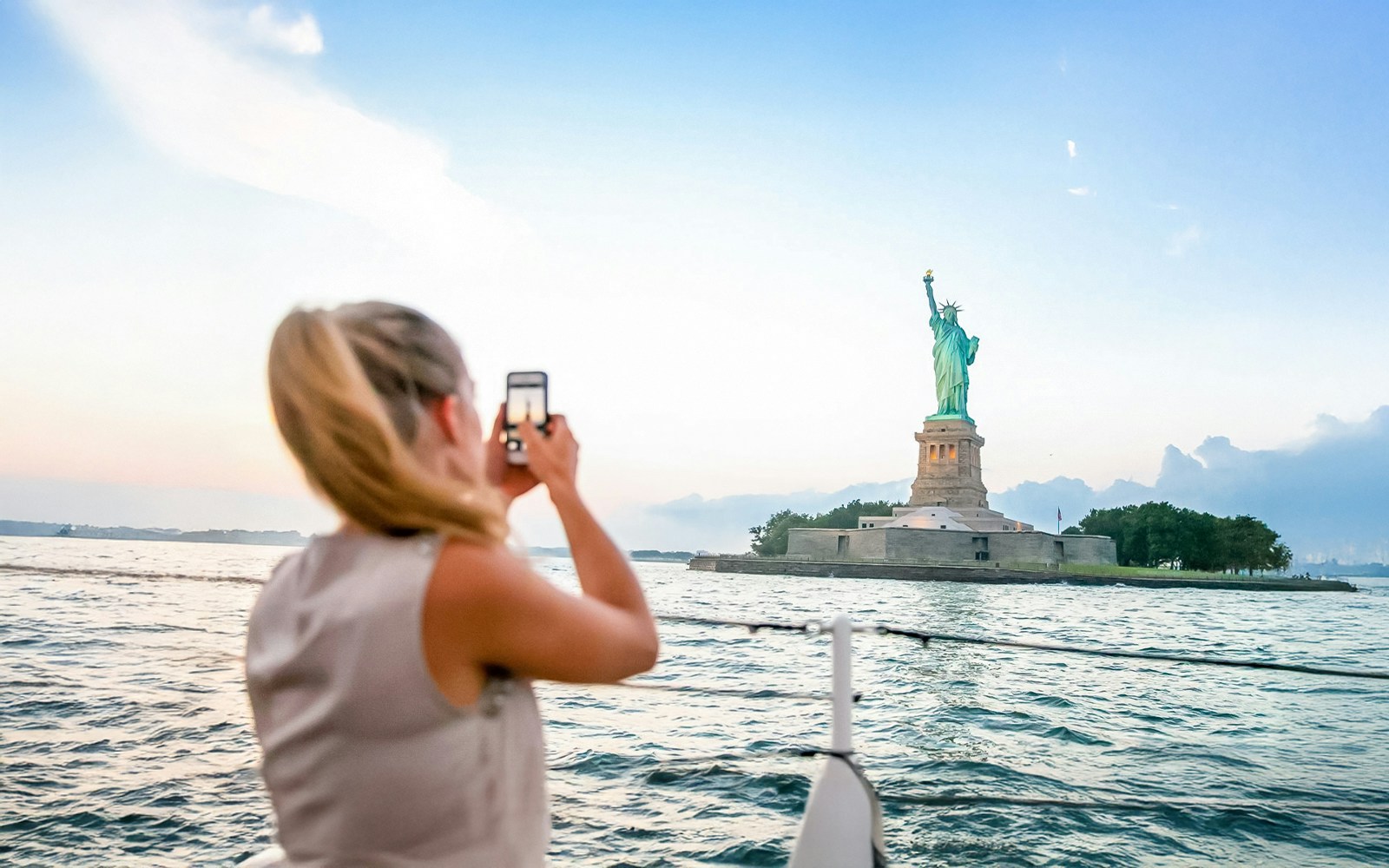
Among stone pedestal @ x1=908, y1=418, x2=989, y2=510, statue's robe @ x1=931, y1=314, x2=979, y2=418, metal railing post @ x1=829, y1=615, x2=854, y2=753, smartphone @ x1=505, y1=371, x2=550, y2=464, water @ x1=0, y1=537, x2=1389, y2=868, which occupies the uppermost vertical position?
statue's robe @ x1=931, y1=314, x2=979, y2=418

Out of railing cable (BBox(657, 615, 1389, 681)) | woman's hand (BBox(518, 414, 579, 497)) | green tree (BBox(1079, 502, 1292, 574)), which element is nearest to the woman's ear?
woman's hand (BBox(518, 414, 579, 497))

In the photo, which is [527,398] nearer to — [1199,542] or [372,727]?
[372,727]

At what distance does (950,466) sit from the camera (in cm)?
5281

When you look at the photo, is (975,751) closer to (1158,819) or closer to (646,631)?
(1158,819)

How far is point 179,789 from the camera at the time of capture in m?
4.56

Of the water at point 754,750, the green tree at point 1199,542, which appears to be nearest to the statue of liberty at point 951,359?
the green tree at point 1199,542

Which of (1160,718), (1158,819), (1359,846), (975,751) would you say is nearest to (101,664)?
(975,751)

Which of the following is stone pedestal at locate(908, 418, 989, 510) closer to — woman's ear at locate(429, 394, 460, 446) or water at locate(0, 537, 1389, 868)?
water at locate(0, 537, 1389, 868)

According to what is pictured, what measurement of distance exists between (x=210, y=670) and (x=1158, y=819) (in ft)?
25.6

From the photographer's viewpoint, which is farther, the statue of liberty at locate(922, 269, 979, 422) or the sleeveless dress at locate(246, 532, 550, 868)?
the statue of liberty at locate(922, 269, 979, 422)

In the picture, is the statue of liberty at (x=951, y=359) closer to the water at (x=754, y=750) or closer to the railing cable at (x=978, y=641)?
the water at (x=754, y=750)

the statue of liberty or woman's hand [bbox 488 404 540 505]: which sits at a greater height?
the statue of liberty

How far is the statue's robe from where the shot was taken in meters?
53.2

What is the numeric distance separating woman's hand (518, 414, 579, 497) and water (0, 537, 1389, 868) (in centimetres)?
10
